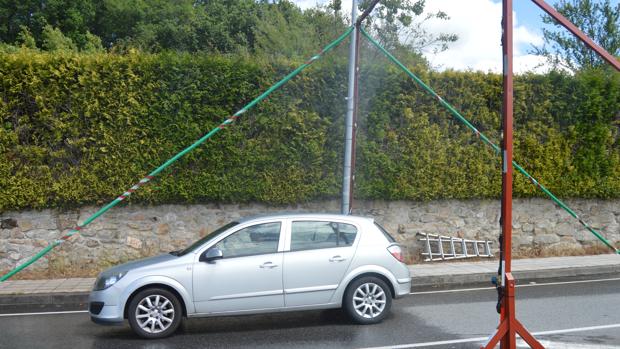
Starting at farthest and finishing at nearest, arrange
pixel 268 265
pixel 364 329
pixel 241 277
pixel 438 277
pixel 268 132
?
pixel 268 132 < pixel 438 277 < pixel 364 329 < pixel 268 265 < pixel 241 277

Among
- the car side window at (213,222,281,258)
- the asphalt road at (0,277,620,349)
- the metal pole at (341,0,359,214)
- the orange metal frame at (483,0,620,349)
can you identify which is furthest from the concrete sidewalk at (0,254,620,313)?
the orange metal frame at (483,0,620,349)

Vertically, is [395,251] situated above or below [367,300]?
above

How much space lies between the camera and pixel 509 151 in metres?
5.57

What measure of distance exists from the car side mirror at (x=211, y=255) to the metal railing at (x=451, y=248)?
672cm

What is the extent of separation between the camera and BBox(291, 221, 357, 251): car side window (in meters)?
8.16

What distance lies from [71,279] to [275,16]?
23.7 m

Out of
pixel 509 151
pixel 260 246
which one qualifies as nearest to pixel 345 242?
pixel 260 246

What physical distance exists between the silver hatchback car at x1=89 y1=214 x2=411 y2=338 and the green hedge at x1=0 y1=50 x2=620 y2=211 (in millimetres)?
4416

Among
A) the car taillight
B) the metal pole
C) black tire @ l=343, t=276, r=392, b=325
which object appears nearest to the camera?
black tire @ l=343, t=276, r=392, b=325

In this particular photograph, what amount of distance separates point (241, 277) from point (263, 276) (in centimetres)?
28

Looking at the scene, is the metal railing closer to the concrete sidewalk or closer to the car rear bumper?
the concrete sidewalk

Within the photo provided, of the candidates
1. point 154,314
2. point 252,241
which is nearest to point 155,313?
point 154,314

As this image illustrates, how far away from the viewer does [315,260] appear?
8023mm

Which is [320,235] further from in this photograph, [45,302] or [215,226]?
[45,302]
